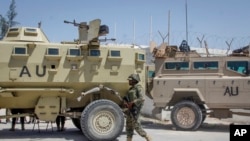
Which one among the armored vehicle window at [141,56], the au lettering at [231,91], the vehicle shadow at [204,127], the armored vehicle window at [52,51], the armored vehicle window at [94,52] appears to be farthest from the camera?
the vehicle shadow at [204,127]

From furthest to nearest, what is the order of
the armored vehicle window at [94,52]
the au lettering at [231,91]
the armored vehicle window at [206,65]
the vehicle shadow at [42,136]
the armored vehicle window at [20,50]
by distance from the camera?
the armored vehicle window at [206,65], the au lettering at [231,91], the vehicle shadow at [42,136], the armored vehicle window at [94,52], the armored vehicle window at [20,50]

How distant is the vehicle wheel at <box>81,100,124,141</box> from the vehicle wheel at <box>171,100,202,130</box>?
3087 millimetres

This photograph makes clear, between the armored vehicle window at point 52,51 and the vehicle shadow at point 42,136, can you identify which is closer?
the armored vehicle window at point 52,51

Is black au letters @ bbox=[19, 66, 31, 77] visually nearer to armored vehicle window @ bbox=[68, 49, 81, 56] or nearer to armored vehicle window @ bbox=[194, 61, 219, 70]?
armored vehicle window @ bbox=[68, 49, 81, 56]

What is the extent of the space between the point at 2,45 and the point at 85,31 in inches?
87.6

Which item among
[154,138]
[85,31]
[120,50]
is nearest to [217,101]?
[154,138]

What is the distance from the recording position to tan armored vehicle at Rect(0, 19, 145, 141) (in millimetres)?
9539

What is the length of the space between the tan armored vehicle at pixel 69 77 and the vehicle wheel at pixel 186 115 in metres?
2.57

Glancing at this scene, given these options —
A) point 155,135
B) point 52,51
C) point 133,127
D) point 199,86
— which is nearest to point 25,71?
point 52,51

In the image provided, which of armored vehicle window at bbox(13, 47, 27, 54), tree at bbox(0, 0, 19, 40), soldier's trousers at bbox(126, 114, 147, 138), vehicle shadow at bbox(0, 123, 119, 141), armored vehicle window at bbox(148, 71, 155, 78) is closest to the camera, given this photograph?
soldier's trousers at bbox(126, 114, 147, 138)

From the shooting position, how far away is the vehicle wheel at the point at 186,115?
1204 cm

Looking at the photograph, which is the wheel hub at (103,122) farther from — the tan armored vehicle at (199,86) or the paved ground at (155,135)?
the tan armored vehicle at (199,86)

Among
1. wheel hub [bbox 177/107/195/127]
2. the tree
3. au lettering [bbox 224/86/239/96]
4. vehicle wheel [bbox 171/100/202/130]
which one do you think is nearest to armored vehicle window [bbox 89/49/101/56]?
vehicle wheel [bbox 171/100/202/130]

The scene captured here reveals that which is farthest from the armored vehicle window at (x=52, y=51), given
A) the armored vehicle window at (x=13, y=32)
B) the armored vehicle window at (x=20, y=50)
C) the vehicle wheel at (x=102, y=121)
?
the vehicle wheel at (x=102, y=121)
